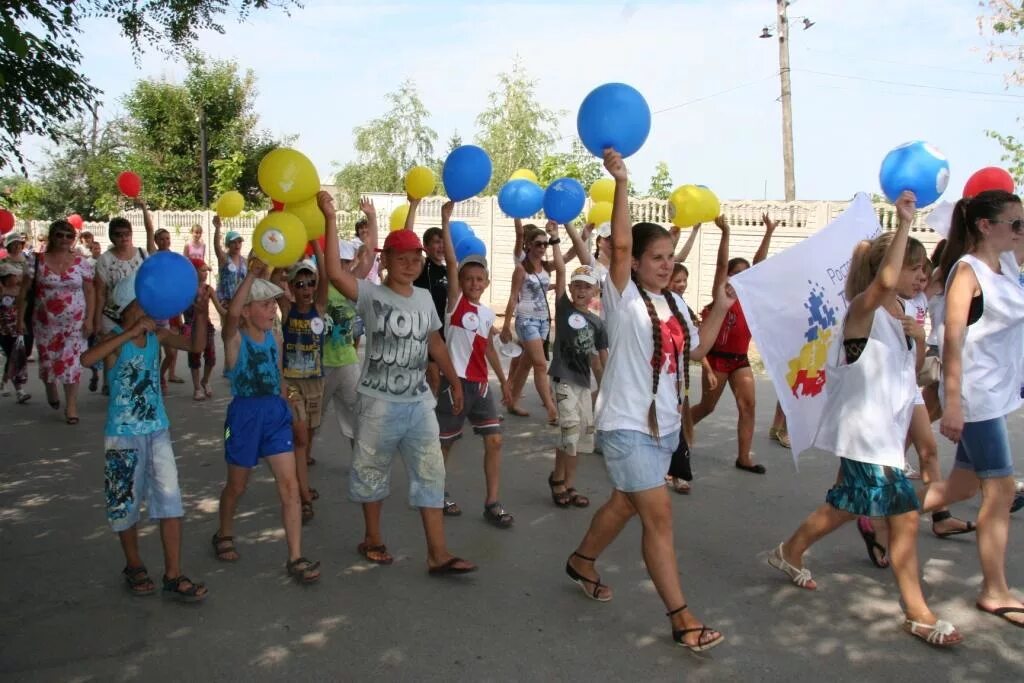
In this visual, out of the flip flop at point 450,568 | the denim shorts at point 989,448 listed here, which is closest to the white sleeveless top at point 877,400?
the denim shorts at point 989,448

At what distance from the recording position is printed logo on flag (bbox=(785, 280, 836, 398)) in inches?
182

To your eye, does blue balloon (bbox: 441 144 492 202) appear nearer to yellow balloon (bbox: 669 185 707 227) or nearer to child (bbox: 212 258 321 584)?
yellow balloon (bbox: 669 185 707 227)

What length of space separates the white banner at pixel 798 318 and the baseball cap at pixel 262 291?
8.21 ft

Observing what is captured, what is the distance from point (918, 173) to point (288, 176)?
10.3 ft

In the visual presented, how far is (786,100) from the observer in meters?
23.0

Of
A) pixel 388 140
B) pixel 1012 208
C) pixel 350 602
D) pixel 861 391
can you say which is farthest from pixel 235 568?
pixel 388 140

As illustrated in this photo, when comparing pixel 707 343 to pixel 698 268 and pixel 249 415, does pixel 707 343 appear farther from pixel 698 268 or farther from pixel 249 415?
pixel 698 268

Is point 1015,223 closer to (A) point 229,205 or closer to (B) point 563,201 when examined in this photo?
(B) point 563,201

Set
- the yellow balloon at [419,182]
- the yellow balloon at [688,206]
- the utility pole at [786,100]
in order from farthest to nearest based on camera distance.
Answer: the utility pole at [786,100], the yellow balloon at [419,182], the yellow balloon at [688,206]

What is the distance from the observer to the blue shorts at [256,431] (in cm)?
471

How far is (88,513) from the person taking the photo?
18.7 feet

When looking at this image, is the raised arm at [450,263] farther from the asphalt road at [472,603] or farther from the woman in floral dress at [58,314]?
the woman in floral dress at [58,314]

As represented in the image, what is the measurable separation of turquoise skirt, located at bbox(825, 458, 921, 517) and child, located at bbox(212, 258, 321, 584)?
2.69 metres

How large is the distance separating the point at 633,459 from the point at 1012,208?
2258 mm
